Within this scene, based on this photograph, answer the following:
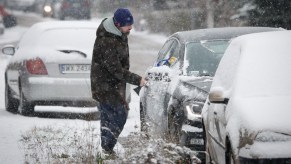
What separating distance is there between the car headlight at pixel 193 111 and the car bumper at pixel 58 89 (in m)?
4.46

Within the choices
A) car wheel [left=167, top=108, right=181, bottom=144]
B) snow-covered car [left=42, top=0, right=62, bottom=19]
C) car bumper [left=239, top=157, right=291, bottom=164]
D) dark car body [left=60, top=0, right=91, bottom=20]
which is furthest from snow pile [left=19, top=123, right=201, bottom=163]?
snow-covered car [left=42, top=0, right=62, bottom=19]

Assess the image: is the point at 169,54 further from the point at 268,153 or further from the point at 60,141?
the point at 268,153

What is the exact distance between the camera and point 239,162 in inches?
235

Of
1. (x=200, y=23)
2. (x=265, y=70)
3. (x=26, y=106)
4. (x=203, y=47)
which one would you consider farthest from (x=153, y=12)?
(x=265, y=70)

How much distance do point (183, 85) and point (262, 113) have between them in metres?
3.11

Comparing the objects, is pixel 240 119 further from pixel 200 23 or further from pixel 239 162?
pixel 200 23

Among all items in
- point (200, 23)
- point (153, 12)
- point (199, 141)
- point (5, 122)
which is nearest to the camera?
point (199, 141)

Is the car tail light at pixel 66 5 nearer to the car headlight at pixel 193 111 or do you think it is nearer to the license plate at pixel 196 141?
the car headlight at pixel 193 111

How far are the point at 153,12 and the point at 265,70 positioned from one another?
4040 centimetres

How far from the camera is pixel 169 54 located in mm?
10656

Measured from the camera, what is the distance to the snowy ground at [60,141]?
771 cm

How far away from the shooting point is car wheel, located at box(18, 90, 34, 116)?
1315 cm

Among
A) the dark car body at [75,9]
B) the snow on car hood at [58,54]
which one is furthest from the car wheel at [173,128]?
the dark car body at [75,9]

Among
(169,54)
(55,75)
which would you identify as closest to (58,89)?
(55,75)
